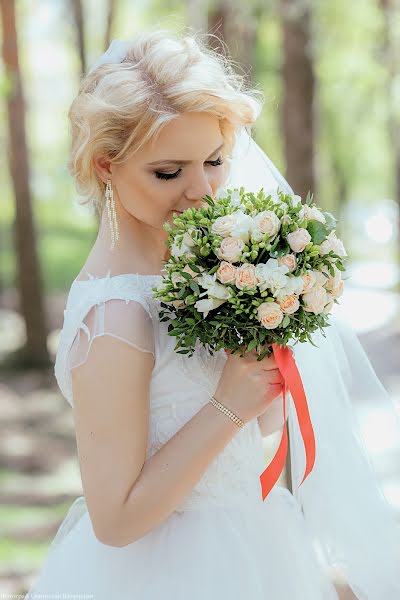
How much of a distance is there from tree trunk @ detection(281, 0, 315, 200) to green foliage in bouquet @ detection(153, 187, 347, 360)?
19.1ft

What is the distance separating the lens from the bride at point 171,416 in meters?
1.90

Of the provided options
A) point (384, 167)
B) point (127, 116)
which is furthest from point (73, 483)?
point (384, 167)

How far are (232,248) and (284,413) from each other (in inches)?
18.0

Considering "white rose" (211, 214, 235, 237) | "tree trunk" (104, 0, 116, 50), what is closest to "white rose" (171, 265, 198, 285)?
"white rose" (211, 214, 235, 237)

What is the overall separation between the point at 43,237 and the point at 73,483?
23258mm

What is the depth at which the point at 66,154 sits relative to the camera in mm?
5344

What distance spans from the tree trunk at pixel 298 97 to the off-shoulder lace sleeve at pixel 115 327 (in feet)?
19.3

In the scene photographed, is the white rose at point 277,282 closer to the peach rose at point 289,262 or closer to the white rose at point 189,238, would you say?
the peach rose at point 289,262

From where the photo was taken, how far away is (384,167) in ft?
114

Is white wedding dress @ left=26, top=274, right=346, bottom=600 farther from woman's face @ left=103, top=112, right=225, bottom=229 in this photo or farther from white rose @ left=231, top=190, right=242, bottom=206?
white rose @ left=231, top=190, right=242, bottom=206

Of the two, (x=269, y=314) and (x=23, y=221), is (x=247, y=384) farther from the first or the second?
(x=23, y=221)

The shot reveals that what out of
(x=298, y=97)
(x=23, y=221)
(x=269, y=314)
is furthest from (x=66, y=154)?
(x=23, y=221)

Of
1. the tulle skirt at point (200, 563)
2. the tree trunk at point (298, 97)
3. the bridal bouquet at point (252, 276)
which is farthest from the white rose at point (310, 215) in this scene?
the tree trunk at point (298, 97)

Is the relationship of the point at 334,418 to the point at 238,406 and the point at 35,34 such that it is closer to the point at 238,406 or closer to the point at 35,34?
the point at 238,406
